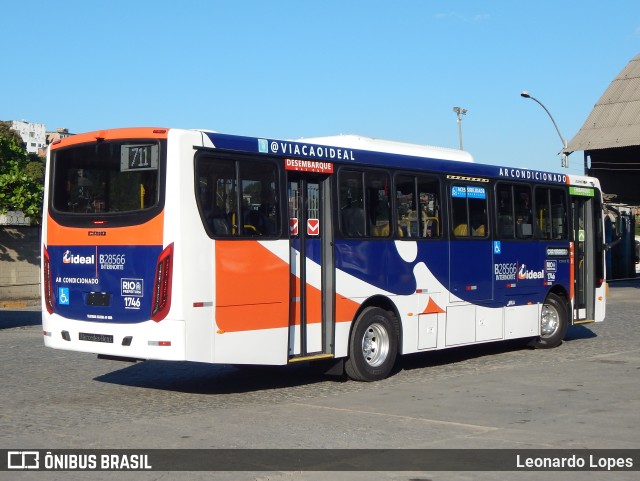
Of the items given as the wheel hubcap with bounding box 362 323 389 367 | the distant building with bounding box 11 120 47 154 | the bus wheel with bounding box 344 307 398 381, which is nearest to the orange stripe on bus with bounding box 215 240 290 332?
the bus wheel with bounding box 344 307 398 381

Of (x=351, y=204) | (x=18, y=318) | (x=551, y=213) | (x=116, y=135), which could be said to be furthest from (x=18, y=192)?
(x=116, y=135)

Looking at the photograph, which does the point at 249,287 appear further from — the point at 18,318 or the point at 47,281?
the point at 18,318

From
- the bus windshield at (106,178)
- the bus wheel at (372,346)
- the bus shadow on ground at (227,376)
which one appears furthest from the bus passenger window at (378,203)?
the bus windshield at (106,178)

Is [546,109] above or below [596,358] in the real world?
above

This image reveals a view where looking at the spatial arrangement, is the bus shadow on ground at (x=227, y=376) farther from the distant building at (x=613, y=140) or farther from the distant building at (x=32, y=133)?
the distant building at (x=32, y=133)

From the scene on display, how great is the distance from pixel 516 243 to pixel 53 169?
310 inches

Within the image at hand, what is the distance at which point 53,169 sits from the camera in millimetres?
11922

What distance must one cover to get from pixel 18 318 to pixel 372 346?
1524cm

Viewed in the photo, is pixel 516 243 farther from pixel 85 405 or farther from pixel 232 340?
pixel 85 405

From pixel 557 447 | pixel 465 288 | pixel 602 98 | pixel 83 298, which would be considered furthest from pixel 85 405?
pixel 602 98

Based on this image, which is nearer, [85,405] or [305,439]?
[305,439]

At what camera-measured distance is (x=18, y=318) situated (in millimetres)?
25609

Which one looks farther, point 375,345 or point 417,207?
point 417,207

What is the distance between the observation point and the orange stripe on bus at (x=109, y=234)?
10.7 meters
